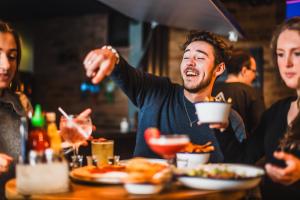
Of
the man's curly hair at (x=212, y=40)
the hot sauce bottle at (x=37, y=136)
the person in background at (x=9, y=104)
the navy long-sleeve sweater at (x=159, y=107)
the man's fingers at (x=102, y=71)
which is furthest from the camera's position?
the man's curly hair at (x=212, y=40)

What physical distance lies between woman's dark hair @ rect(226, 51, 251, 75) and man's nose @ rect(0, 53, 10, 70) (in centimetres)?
257

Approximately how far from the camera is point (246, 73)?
4.18 metres

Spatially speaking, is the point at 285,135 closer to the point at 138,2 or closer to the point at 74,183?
the point at 74,183

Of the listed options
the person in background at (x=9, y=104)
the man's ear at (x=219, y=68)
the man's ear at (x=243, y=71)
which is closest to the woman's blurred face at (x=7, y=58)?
the person in background at (x=9, y=104)

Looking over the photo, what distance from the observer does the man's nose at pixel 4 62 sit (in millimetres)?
1951

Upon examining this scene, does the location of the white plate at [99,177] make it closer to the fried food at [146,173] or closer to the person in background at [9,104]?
the fried food at [146,173]

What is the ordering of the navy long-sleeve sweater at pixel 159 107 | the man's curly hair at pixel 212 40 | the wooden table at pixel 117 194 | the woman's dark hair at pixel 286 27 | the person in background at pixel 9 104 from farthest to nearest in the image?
the man's curly hair at pixel 212 40
the navy long-sleeve sweater at pixel 159 107
the person in background at pixel 9 104
the woman's dark hair at pixel 286 27
the wooden table at pixel 117 194

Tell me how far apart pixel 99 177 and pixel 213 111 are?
0.52m

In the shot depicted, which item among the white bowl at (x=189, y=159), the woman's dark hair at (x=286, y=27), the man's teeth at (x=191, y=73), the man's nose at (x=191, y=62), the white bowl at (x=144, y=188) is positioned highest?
the woman's dark hair at (x=286, y=27)

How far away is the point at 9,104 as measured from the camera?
211 cm

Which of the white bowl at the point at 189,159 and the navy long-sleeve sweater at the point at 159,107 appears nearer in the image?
the white bowl at the point at 189,159

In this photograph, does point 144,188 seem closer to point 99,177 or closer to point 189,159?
point 99,177

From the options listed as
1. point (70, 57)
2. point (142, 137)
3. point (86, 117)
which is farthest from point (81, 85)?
point (86, 117)

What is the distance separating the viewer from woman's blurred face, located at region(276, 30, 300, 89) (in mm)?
1810
